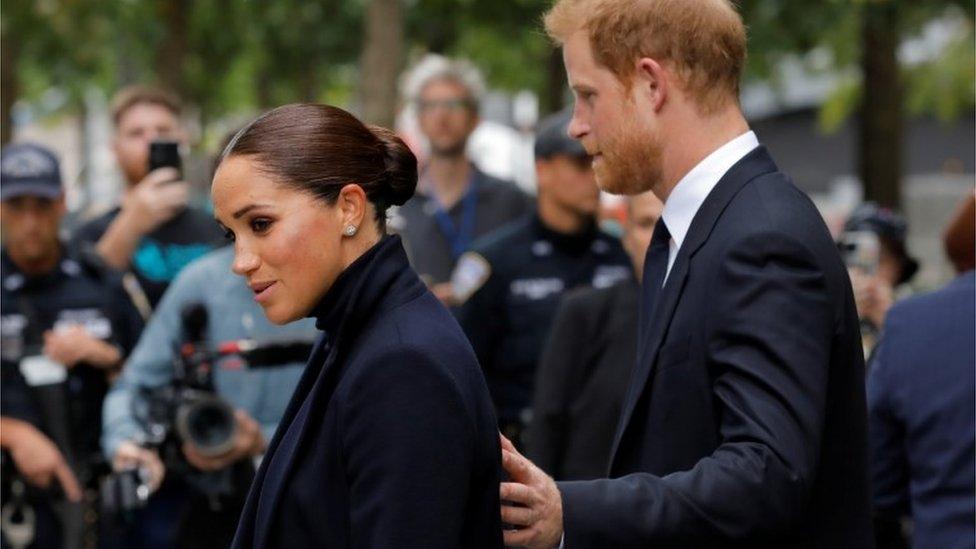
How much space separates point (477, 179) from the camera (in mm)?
8555

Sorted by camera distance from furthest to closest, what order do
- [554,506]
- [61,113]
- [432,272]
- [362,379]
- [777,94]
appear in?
[61,113] → [777,94] → [432,272] → [554,506] → [362,379]

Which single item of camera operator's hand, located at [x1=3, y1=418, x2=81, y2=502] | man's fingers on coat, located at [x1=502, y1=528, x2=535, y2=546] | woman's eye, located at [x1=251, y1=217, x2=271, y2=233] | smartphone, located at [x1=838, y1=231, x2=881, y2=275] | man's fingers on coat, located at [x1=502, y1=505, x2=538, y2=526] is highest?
woman's eye, located at [x1=251, y1=217, x2=271, y2=233]

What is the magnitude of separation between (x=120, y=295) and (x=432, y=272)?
1.75 meters

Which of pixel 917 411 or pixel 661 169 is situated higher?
pixel 661 169

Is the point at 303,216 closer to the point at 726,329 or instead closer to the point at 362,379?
the point at 362,379

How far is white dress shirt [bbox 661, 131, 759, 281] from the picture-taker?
3246 millimetres

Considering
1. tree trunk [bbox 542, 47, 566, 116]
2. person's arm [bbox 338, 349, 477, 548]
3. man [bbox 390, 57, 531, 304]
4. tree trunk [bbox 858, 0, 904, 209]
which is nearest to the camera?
person's arm [bbox 338, 349, 477, 548]

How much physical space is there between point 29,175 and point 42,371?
91cm

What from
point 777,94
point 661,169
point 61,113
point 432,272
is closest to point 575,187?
point 432,272

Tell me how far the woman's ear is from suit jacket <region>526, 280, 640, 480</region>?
2.87m

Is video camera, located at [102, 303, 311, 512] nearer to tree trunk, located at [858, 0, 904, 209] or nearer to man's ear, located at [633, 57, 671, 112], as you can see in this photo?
man's ear, located at [633, 57, 671, 112]

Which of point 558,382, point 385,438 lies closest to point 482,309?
point 558,382

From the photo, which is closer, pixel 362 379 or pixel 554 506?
pixel 362 379

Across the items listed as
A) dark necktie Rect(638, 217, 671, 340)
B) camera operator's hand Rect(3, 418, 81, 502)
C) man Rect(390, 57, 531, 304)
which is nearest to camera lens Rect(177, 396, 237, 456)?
camera operator's hand Rect(3, 418, 81, 502)
